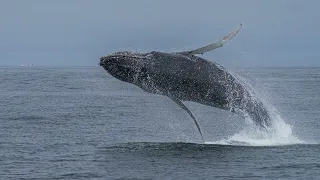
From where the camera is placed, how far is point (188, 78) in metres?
21.9

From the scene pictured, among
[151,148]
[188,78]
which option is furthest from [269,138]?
[188,78]

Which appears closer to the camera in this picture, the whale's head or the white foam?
the whale's head

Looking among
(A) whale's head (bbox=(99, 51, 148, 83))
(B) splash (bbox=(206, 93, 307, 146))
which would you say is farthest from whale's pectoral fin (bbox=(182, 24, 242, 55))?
(B) splash (bbox=(206, 93, 307, 146))

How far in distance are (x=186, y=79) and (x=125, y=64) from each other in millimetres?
2524

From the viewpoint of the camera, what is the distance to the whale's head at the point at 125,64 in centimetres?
2031

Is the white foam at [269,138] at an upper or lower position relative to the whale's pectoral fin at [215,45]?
lower

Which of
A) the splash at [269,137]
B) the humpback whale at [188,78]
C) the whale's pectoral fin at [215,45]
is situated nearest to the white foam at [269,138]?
the splash at [269,137]

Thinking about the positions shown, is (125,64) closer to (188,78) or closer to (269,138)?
(188,78)

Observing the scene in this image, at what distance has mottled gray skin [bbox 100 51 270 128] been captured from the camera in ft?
68.8

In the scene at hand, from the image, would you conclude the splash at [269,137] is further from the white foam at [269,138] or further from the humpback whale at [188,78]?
the humpback whale at [188,78]

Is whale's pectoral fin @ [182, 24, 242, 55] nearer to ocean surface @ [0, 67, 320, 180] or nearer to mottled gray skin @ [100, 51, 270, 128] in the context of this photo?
mottled gray skin @ [100, 51, 270, 128]

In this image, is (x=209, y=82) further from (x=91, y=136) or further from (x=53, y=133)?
(x=53, y=133)

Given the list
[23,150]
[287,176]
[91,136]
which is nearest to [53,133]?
[91,136]

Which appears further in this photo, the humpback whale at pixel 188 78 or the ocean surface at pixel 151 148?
the humpback whale at pixel 188 78
